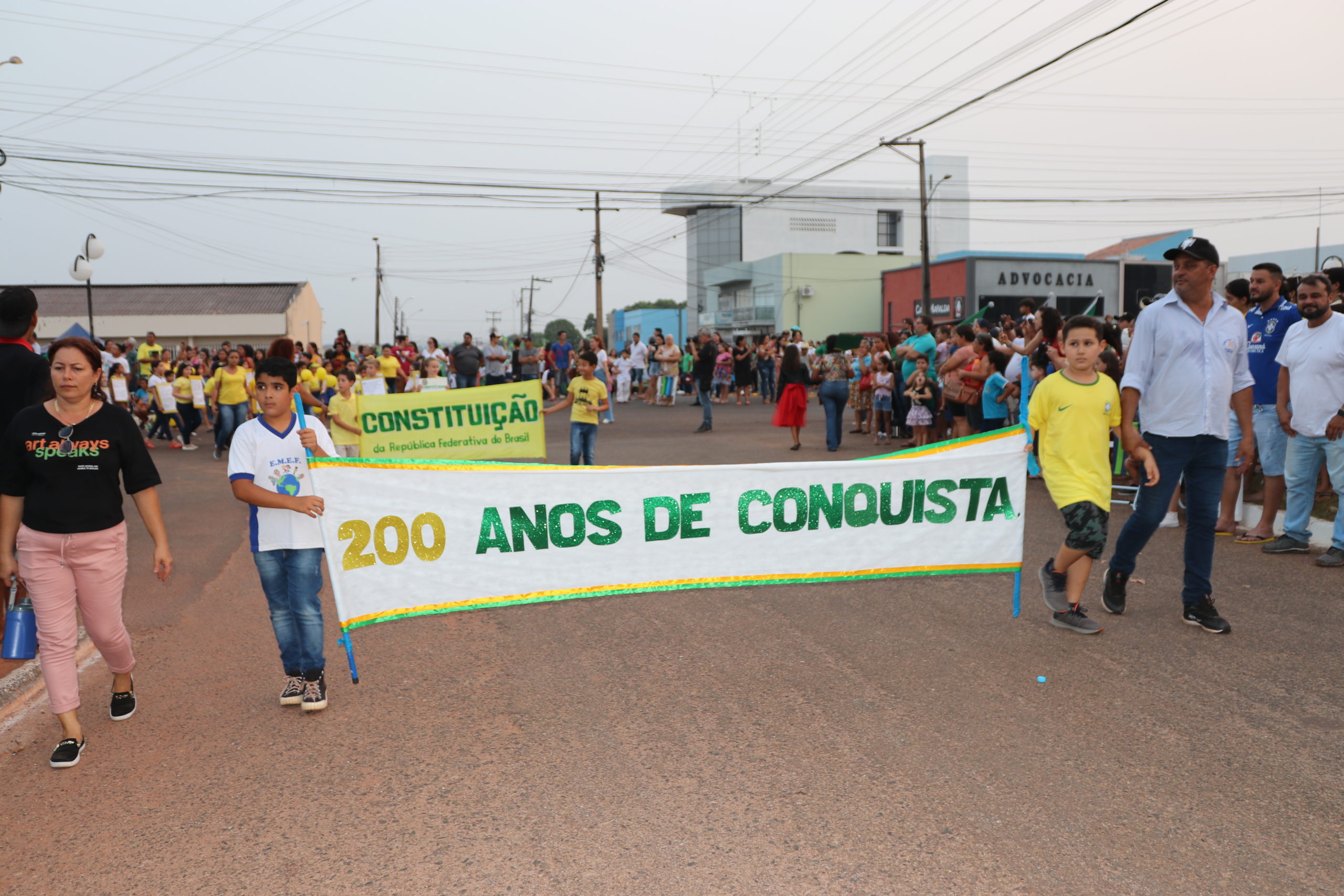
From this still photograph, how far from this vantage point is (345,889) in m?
3.08

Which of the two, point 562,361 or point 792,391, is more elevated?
point 562,361

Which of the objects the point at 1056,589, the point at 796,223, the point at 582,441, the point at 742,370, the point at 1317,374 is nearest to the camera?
the point at 1056,589

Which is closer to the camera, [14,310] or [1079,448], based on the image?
[14,310]

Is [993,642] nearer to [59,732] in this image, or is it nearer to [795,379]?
[59,732]

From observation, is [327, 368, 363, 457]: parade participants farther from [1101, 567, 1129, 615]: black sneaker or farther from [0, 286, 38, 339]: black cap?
[1101, 567, 1129, 615]: black sneaker

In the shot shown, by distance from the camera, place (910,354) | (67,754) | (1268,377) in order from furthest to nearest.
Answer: (910,354) < (1268,377) < (67,754)

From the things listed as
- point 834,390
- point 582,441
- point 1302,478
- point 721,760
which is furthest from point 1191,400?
point 834,390

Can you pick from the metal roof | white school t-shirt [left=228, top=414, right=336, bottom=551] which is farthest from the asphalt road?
the metal roof

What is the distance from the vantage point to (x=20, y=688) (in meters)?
5.30

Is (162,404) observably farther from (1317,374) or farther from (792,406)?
(1317,374)

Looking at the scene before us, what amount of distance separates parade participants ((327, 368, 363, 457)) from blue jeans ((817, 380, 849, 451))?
22.1 ft

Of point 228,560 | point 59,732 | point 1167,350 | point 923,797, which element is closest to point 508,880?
point 923,797

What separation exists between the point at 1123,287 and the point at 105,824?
53.8 m

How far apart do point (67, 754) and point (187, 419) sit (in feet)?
53.9
